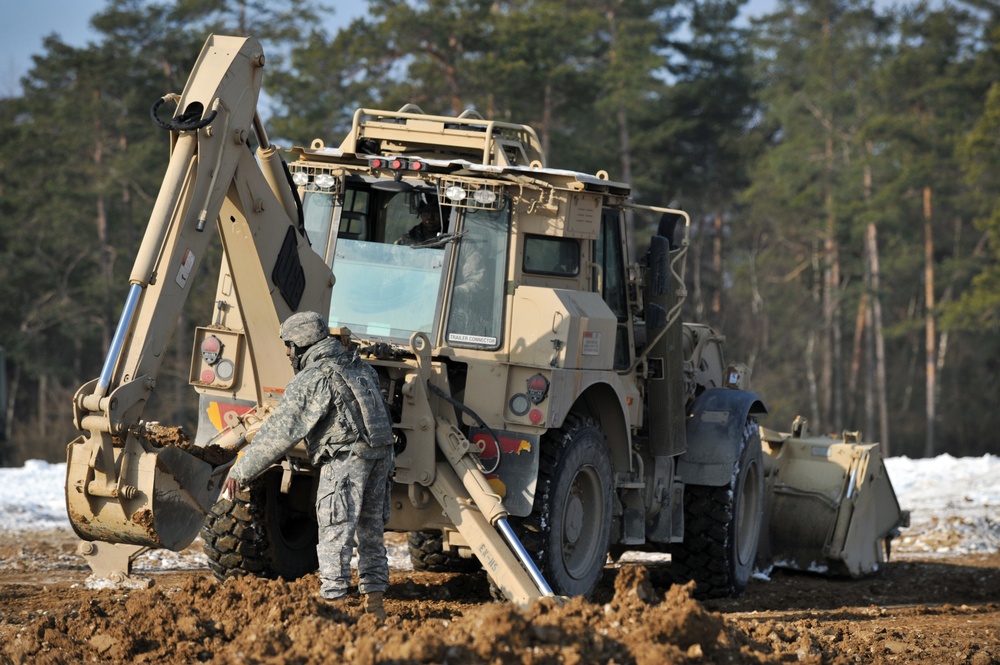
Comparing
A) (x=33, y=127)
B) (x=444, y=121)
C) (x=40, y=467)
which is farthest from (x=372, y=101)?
(x=444, y=121)

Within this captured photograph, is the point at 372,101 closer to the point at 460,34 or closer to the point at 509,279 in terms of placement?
the point at 460,34

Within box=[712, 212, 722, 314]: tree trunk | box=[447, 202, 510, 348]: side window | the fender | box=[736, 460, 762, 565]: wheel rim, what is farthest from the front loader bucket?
box=[712, 212, 722, 314]: tree trunk

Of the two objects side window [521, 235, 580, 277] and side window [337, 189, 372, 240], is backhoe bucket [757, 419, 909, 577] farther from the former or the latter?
side window [337, 189, 372, 240]

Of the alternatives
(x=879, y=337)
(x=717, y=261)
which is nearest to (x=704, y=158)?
(x=717, y=261)

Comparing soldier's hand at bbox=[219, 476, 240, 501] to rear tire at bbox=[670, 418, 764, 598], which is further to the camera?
rear tire at bbox=[670, 418, 764, 598]

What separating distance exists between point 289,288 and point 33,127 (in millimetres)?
26291

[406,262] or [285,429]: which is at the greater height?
[406,262]

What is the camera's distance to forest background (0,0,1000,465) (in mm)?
29094

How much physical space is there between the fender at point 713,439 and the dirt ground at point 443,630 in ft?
3.75

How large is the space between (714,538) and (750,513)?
1151 millimetres

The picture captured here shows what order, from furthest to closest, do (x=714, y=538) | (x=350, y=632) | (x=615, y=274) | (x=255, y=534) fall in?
(x=714, y=538) → (x=615, y=274) → (x=255, y=534) → (x=350, y=632)

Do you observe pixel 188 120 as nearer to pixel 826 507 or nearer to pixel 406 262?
pixel 406 262

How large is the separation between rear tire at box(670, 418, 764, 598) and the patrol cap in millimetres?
Result: 3886

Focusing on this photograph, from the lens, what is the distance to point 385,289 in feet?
27.0
